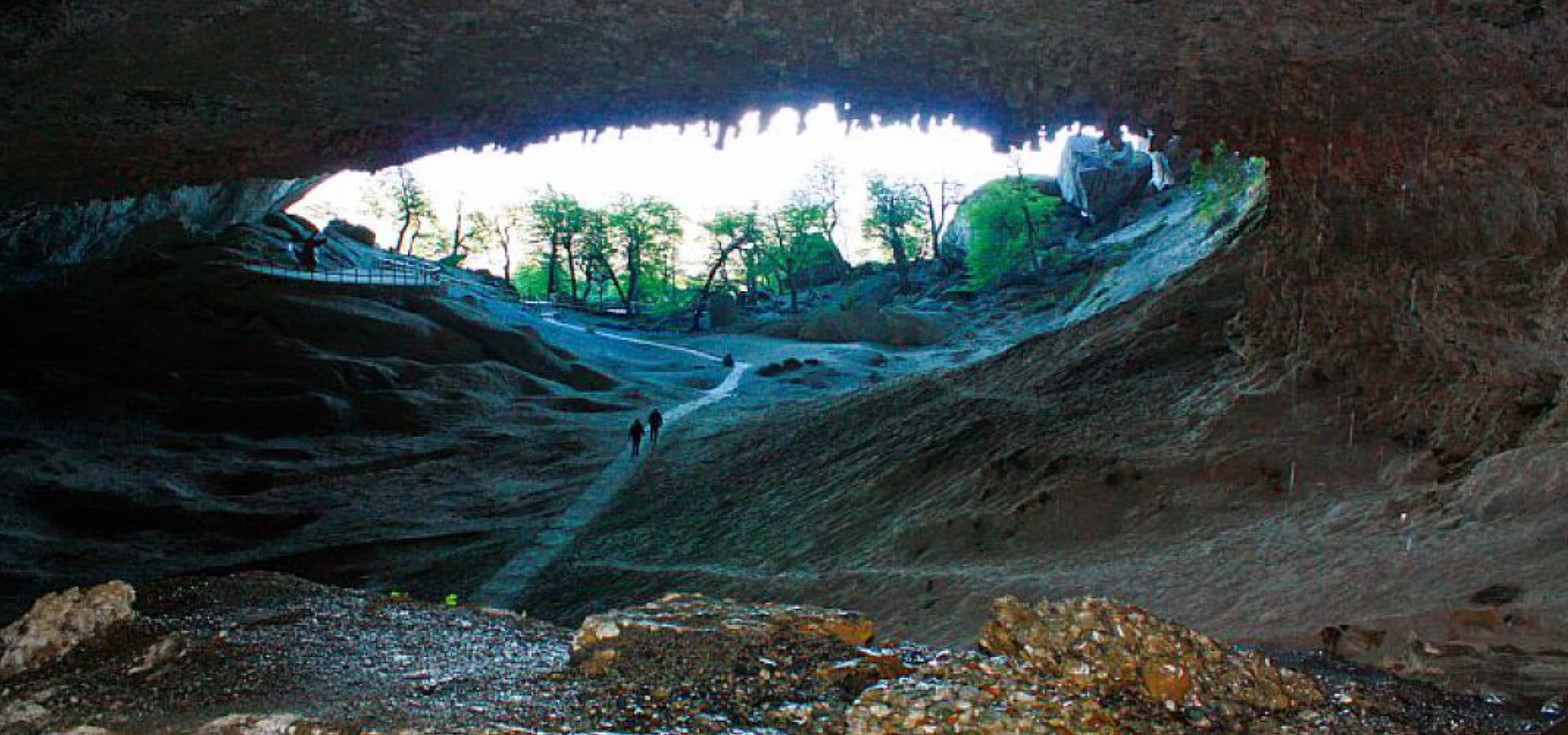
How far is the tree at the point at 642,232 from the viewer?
202 feet

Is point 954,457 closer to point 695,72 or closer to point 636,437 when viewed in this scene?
point 695,72

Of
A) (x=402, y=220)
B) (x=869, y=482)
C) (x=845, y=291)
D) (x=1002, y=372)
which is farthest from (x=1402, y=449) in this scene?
(x=402, y=220)

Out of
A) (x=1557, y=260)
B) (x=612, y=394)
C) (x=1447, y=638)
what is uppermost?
(x=1557, y=260)

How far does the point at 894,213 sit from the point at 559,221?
2145cm

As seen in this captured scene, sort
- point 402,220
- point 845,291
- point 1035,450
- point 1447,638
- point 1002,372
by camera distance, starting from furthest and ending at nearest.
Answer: point 402,220 → point 845,291 → point 1002,372 → point 1035,450 → point 1447,638

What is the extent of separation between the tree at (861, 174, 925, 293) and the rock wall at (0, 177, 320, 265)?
33731 millimetres

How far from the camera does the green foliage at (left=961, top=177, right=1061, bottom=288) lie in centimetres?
4597

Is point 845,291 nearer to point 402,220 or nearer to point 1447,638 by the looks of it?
point 402,220

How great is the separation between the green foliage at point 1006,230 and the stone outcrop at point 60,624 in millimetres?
43793

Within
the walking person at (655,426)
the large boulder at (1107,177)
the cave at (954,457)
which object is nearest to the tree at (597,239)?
the large boulder at (1107,177)

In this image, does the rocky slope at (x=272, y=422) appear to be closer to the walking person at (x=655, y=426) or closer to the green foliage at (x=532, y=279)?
the walking person at (x=655, y=426)

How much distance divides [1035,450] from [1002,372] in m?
5.31

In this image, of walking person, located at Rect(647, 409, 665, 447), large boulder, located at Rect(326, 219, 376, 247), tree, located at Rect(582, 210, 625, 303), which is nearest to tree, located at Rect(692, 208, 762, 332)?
tree, located at Rect(582, 210, 625, 303)

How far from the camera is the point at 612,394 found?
28.0 metres
